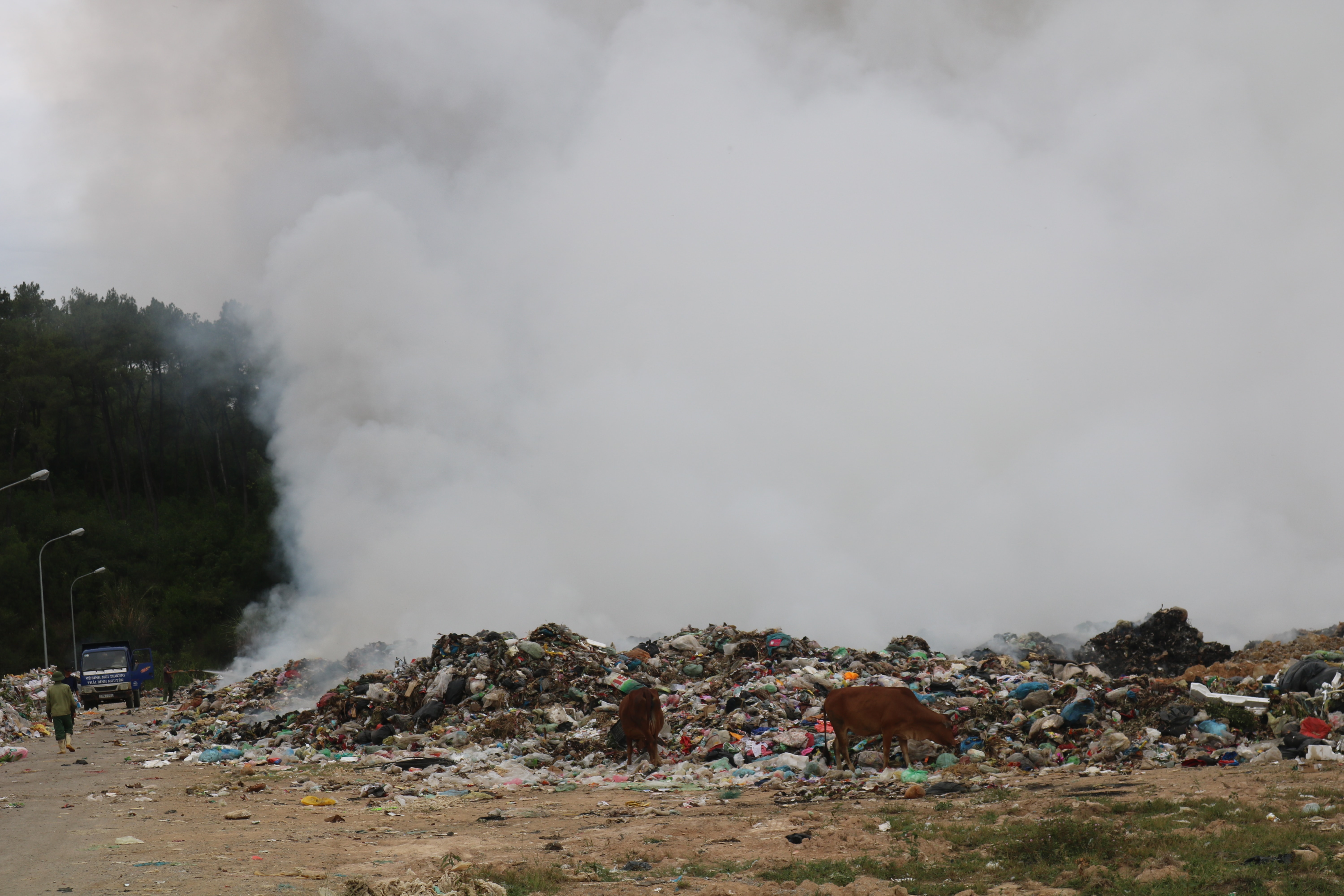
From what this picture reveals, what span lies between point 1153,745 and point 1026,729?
1247mm

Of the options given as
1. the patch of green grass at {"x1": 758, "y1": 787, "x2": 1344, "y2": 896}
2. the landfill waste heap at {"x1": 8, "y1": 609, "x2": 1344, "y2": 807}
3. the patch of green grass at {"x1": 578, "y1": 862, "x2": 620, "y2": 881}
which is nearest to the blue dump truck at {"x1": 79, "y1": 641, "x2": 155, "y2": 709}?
the landfill waste heap at {"x1": 8, "y1": 609, "x2": 1344, "y2": 807}

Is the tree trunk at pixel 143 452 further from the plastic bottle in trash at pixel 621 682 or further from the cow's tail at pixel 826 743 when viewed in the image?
the cow's tail at pixel 826 743

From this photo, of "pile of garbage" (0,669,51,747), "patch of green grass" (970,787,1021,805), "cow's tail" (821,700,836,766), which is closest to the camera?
"patch of green grass" (970,787,1021,805)

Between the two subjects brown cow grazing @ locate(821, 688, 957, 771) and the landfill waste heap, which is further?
brown cow grazing @ locate(821, 688, 957, 771)

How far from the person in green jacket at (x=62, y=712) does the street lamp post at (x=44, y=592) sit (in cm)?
1796

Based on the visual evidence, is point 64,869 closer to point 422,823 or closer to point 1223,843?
point 422,823

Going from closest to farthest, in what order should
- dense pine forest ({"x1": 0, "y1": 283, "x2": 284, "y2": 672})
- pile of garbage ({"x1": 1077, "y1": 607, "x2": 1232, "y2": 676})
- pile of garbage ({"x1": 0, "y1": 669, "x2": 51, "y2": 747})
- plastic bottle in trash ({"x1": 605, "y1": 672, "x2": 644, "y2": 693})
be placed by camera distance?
1. plastic bottle in trash ({"x1": 605, "y1": 672, "x2": 644, "y2": 693})
2. pile of garbage ({"x1": 1077, "y1": 607, "x2": 1232, "y2": 676})
3. pile of garbage ({"x1": 0, "y1": 669, "x2": 51, "y2": 747})
4. dense pine forest ({"x1": 0, "y1": 283, "x2": 284, "y2": 672})

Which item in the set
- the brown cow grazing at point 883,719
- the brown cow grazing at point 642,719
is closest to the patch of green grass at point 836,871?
the brown cow grazing at point 883,719

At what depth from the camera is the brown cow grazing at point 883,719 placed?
31.0 feet

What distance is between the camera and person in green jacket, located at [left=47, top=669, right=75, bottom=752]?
49.4ft

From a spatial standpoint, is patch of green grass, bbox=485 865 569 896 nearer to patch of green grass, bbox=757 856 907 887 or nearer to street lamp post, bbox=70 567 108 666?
patch of green grass, bbox=757 856 907 887

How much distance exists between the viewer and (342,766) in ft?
39.7

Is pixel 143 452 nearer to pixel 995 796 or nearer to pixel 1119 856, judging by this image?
pixel 995 796

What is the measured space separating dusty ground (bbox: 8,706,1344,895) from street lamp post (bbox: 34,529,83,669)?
26.7m
